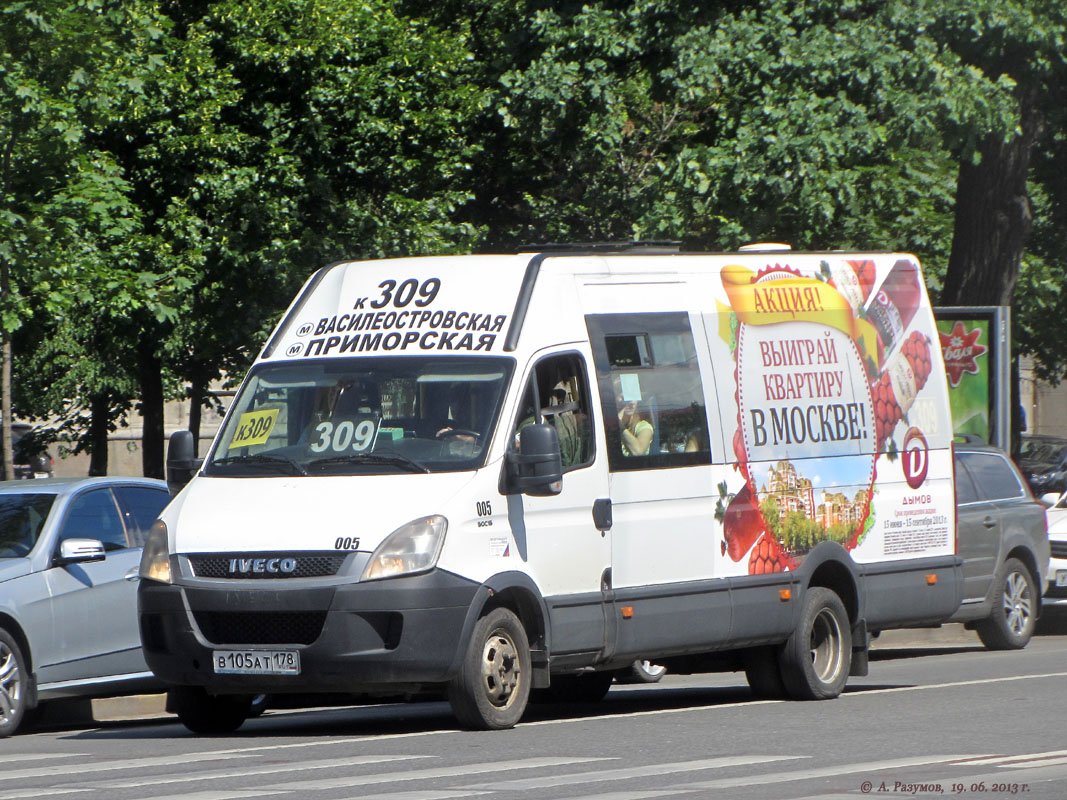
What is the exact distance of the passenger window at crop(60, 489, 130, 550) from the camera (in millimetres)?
11586

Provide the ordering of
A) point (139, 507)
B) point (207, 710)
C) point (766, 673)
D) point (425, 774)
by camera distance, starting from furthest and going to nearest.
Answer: point (139, 507)
point (766, 673)
point (207, 710)
point (425, 774)

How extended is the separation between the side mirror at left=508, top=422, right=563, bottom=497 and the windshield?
0.67ft

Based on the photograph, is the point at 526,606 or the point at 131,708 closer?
the point at 526,606

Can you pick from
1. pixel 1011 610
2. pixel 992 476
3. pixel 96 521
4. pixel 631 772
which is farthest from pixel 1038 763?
pixel 992 476

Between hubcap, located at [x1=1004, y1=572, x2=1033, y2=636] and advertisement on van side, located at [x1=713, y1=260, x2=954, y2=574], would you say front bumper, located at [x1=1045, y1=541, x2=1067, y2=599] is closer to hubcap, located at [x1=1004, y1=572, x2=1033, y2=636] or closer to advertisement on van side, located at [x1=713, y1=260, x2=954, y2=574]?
hubcap, located at [x1=1004, y1=572, x2=1033, y2=636]

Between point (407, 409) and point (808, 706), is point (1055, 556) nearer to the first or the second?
point (808, 706)

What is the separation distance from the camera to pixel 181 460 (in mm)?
10422

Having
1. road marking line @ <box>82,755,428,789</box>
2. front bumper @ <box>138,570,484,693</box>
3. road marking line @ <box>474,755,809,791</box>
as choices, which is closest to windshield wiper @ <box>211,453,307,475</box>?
front bumper @ <box>138,570,484,693</box>

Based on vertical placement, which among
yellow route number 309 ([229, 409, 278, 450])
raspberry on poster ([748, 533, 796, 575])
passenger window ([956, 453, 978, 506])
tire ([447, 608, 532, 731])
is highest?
yellow route number 309 ([229, 409, 278, 450])

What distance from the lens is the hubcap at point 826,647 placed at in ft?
38.5

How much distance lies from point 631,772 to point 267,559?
231cm

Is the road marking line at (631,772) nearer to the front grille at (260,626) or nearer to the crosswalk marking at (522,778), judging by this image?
the crosswalk marking at (522,778)

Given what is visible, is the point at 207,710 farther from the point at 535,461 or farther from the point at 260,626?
the point at 535,461

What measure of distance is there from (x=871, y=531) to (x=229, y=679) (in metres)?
4.55
